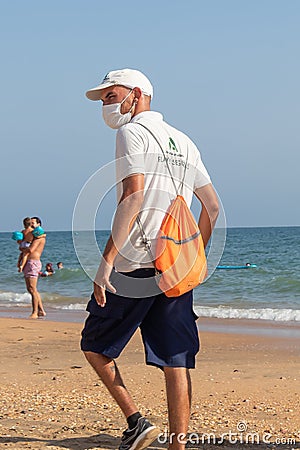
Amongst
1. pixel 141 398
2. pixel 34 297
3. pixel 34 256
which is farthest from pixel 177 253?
pixel 34 297

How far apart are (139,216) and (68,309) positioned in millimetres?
A: 12361

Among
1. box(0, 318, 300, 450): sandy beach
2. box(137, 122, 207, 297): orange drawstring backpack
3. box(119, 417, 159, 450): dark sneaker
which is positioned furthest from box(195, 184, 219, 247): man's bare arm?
box(0, 318, 300, 450): sandy beach

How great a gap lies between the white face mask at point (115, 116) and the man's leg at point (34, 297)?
8731mm

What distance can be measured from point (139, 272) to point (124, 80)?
997 millimetres

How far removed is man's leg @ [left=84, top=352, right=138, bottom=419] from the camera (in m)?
4.02

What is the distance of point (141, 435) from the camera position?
4.05 metres

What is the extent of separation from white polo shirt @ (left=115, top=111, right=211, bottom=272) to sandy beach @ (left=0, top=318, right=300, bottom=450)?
4.00 ft

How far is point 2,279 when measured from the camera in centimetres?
2905

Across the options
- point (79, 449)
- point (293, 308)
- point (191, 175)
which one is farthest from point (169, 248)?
point (293, 308)

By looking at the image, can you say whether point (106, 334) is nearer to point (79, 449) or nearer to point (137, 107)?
point (79, 449)

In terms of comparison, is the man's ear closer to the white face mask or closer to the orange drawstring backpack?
the white face mask

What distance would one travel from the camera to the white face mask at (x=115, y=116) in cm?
403

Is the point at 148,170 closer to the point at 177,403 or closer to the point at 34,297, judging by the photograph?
the point at 177,403

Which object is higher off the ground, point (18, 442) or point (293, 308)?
point (18, 442)
